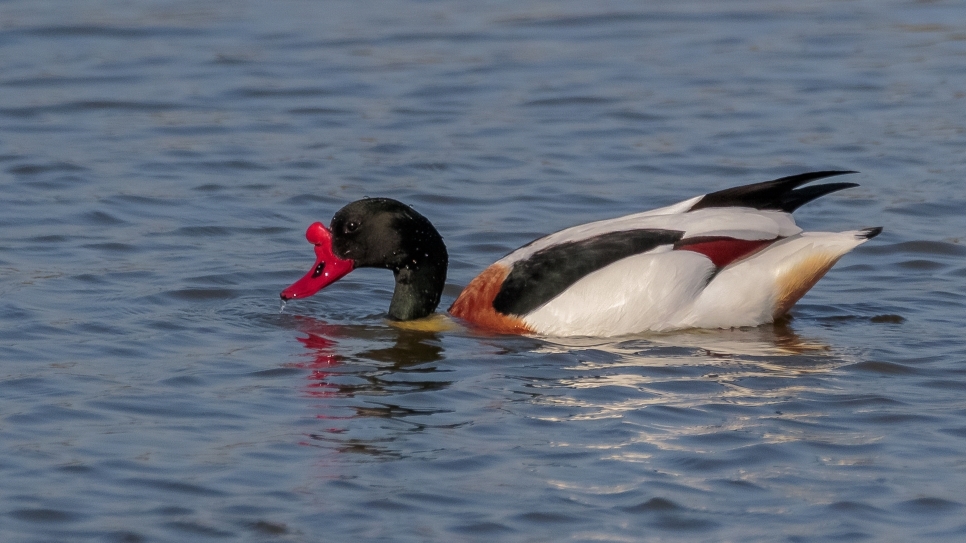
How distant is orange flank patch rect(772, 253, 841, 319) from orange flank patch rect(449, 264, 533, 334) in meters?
1.49

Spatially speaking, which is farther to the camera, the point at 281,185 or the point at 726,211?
the point at 281,185

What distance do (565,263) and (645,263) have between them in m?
0.45

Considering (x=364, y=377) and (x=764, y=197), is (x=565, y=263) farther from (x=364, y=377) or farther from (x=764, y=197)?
(x=364, y=377)

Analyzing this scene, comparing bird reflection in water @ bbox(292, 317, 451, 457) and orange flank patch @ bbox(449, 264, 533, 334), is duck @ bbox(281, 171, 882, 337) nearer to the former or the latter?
orange flank patch @ bbox(449, 264, 533, 334)

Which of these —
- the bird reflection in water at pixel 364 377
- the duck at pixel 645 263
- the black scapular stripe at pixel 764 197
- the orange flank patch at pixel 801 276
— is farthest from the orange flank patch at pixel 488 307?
the orange flank patch at pixel 801 276

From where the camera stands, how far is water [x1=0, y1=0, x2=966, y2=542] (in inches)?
239

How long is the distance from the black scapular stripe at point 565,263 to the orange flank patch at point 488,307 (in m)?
0.07

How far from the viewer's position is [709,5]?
18062 millimetres

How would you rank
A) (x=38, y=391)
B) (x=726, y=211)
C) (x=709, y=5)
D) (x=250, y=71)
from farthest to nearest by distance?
1. (x=709, y=5)
2. (x=250, y=71)
3. (x=726, y=211)
4. (x=38, y=391)

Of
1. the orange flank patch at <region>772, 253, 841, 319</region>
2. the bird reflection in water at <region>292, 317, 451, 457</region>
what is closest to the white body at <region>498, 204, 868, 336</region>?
the orange flank patch at <region>772, 253, 841, 319</region>

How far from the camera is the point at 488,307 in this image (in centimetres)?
891

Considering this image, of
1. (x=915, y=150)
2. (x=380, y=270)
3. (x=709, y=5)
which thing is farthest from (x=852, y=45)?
(x=380, y=270)

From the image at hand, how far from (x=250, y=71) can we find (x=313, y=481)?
32.3ft

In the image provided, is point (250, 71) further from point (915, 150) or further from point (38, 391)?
point (38, 391)
